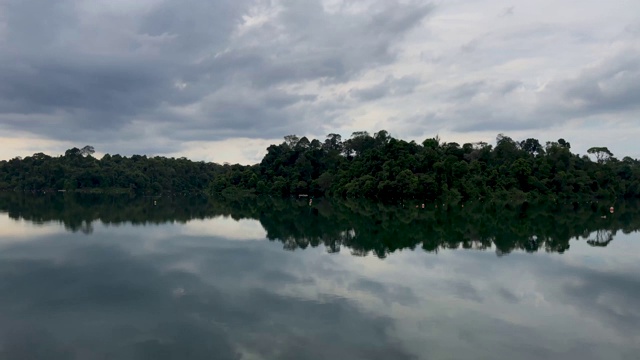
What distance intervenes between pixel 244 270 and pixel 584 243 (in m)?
14.5

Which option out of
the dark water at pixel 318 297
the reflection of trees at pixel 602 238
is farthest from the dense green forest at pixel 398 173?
the dark water at pixel 318 297

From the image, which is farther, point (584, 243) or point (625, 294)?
point (584, 243)

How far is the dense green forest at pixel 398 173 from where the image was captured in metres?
57.0

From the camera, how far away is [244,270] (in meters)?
13.4

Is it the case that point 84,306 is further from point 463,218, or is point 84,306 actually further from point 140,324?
point 463,218

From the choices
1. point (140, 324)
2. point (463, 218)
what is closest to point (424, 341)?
point (140, 324)

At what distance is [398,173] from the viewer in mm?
55125

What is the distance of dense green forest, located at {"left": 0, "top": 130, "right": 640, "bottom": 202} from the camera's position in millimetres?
56969

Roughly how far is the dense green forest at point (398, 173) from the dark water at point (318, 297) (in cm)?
3659

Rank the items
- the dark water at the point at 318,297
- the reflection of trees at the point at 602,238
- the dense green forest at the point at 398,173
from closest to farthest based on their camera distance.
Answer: the dark water at the point at 318,297, the reflection of trees at the point at 602,238, the dense green forest at the point at 398,173

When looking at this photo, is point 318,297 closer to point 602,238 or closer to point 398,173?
point 602,238

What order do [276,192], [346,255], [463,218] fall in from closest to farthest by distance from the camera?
[346,255]
[463,218]
[276,192]

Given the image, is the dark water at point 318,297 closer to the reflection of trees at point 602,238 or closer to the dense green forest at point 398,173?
the reflection of trees at point 602,238

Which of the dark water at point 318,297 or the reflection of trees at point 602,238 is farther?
the reflection of trees at point 602,238
